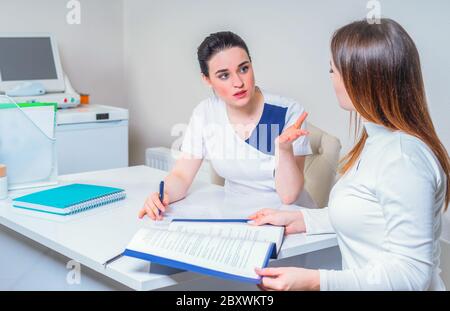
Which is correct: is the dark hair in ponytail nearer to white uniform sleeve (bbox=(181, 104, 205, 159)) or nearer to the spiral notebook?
white uniform sleeve (bbox=(181, 104, 205, 159))

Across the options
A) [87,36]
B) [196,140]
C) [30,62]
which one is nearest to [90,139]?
[30,62]

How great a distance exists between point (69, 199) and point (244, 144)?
580mm

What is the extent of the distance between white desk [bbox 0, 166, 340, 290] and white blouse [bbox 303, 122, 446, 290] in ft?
0.71

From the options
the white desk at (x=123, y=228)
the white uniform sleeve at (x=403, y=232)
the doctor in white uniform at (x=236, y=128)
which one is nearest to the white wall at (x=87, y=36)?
the white desk at (x=123, y=228)

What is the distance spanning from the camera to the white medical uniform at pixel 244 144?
185 cm

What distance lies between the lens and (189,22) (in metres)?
3.16

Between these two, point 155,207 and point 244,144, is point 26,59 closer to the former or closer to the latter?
point 244,144

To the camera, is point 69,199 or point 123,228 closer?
point 123,228

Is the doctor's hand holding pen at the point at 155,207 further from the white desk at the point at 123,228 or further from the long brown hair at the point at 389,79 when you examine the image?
the long brown hair at the point at 389,79

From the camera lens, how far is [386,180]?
3.49ft

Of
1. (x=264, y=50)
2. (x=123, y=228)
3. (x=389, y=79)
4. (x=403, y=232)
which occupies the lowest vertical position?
(x=123, y=228)

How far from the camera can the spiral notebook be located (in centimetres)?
154

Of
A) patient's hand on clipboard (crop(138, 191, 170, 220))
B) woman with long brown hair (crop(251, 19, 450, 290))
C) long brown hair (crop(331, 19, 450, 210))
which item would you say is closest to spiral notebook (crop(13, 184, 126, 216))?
patient's hand on clipboard (crop(138, 191, 170, 220))
